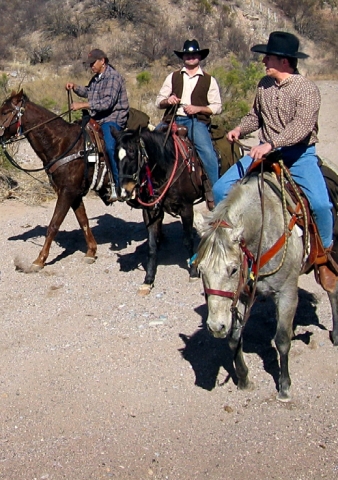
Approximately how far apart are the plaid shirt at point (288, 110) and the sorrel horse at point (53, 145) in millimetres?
3512

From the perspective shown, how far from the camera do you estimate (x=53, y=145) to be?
26.2ft

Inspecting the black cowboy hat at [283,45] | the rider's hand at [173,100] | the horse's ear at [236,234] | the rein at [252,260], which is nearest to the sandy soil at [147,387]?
the rein at [252,260]

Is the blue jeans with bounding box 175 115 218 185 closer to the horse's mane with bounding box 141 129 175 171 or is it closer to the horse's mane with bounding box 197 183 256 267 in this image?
the horse's mane with bounding box 141 129 175 171

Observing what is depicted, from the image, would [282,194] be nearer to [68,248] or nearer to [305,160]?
[305,160]

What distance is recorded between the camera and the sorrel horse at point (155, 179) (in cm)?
676

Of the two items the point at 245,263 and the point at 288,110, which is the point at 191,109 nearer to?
the point at 288,110

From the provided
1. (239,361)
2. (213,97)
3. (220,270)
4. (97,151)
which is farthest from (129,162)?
(220,270)

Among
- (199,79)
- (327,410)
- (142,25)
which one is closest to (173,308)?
(327,410)

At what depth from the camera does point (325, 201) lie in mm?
4875

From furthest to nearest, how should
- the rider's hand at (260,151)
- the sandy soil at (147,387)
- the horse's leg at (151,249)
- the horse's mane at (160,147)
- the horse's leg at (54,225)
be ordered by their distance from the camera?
the horse's leg at (54,225) < the horse's leg at (151,249) < the horse's mane at (160,147) < the rider's hand at (260,151) < the sandy soil at (147,387)

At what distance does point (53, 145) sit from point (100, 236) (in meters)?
1.95

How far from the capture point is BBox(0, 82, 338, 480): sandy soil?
4207 mm

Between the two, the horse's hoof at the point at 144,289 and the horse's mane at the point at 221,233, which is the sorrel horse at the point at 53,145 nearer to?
the horse's hoof at the point at 144,289

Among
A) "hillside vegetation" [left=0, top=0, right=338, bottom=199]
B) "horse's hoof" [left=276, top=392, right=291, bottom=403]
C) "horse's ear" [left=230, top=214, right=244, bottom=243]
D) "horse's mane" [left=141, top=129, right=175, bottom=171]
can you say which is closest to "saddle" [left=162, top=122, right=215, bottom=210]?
"horse's mane" [left=141, top=129, right=175, bottom=171]
